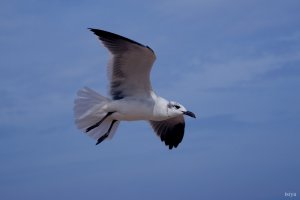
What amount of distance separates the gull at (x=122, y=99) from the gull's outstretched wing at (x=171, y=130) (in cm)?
80

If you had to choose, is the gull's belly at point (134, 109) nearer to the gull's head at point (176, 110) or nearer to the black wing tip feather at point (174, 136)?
the gull's head at point (176, 110)

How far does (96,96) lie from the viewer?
9.88 metres

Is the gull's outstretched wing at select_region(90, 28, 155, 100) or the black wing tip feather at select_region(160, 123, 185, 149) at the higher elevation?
the gull's outstretched wing at select_region(90, 28, 155, 100)

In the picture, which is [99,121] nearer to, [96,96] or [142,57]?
[96,96]

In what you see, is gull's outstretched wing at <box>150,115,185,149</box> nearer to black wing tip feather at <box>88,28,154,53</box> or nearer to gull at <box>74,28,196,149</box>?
gull at <box>74,28,196,149</box>

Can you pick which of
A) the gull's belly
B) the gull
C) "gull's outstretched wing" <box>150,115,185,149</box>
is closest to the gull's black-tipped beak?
the gull

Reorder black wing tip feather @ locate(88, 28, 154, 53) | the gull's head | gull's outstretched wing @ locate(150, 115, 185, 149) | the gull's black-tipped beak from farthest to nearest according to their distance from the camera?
gull's outstretched wing @ locate(150, 115, 185, 149)
the gull's black-tipped beak
the gull's head
black wing tip feather @ locate(88, 28, 154, 53)

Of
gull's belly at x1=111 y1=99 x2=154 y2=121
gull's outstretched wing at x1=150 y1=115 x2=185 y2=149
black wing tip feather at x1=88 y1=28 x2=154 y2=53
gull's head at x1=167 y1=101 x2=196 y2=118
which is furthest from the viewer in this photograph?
gull's outstretched wing at x1=150 y1=115 x2=185 y2=149

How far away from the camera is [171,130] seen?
1081 cm

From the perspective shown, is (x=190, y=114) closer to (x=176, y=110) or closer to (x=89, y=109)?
(x=176, y=110)

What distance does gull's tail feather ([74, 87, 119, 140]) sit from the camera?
32.4 ft

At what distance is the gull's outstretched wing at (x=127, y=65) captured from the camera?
9211 millimetres

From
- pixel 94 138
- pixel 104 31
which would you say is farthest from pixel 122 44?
pixel 94 138

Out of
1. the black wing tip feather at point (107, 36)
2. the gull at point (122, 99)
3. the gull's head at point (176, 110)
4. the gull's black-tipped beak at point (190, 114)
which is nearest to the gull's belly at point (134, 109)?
the gull at point (122, 99)
